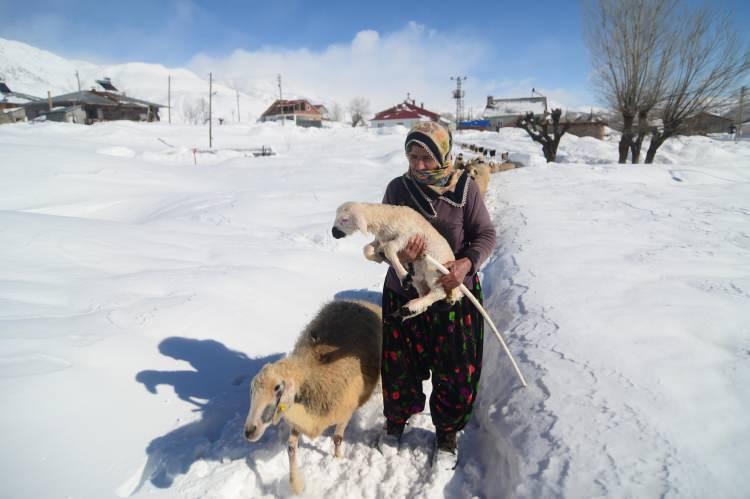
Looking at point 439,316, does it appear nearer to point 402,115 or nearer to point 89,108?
point 89,108

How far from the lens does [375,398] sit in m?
3.59

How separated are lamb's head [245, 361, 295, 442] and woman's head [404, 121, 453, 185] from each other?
148 cm

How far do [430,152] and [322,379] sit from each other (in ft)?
5.58

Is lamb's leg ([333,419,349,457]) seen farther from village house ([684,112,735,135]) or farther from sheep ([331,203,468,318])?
village house ([684,112,735,135])

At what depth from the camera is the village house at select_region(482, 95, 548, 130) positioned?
2127 inches

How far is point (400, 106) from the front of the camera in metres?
63.6

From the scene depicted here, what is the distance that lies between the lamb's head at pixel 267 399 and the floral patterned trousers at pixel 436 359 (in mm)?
780

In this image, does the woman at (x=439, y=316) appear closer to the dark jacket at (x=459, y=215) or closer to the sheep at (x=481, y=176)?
the dark jacket at (x=459, y=215)

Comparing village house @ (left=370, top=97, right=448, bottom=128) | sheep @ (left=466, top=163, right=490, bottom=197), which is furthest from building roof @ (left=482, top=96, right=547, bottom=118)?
sheep @ (left=466, top=163, right=490, bottom=197)

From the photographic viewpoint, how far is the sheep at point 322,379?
2.25 meters

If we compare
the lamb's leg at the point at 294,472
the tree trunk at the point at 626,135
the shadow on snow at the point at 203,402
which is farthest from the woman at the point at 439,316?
the tree trunk at the point at 626,135

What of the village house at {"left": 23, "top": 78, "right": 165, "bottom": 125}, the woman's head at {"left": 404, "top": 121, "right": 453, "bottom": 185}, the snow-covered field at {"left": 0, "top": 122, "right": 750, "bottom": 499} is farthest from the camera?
the village house at {"left": 23, "top": 78, "right": 165, "bottom": 125}

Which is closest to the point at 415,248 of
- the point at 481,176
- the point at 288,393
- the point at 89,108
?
the point at 288,393

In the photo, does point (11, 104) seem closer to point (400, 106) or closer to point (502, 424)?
point (400, 106)
